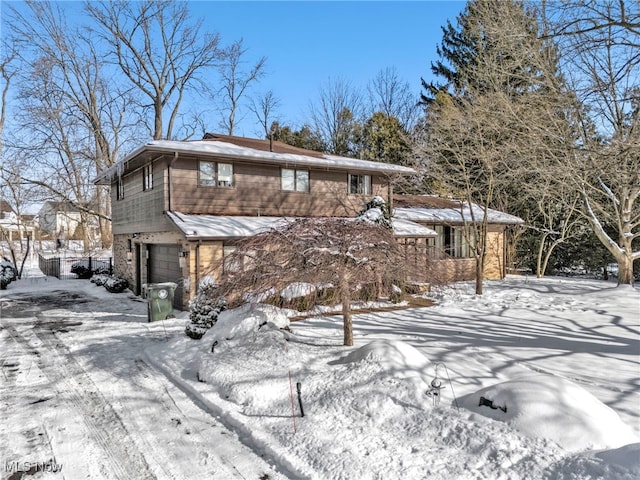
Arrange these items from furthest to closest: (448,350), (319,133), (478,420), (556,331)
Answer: (319,133), (556,331), (448,350), (478,420)

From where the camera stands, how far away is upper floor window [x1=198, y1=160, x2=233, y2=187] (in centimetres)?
1223

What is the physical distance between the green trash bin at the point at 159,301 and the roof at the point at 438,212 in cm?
954

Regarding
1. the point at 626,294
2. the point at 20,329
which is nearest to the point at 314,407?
the point at 20,329

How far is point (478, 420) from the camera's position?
3928 millimetres

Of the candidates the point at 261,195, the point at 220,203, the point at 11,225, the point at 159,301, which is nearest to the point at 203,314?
the point at 159,301

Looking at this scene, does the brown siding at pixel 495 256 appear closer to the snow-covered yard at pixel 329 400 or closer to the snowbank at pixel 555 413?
the snow-covered yard at pixel 329 400

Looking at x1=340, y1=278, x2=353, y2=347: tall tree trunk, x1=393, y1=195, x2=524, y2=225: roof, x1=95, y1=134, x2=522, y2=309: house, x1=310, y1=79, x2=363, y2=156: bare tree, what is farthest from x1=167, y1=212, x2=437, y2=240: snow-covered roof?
x1=310, y1=79, x2=363, y2=156: bare tree

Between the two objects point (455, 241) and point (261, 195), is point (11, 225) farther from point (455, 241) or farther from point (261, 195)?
point (455, 241)

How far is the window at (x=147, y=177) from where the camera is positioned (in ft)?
42.5

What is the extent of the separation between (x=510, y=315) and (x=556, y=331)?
160cm

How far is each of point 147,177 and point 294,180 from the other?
16.4 ft

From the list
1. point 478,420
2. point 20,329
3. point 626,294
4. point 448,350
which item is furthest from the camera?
point 626,294

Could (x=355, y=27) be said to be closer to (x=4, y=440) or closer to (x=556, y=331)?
(x=556, y=331)

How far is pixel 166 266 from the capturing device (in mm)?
12602
